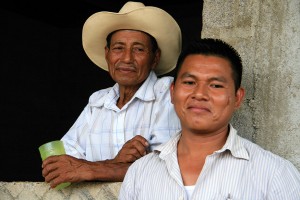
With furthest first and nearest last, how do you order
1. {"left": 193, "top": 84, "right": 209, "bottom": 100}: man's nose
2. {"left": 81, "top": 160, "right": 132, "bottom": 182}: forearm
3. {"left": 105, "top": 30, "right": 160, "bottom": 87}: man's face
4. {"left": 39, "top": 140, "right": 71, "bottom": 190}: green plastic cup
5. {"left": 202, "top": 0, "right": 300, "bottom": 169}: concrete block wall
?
{"left": 105, "top": 30, "right": 160, "bottom": 87}: man's face → {"left": 39, "top": 140, "right": 71, "bottom": 190}: green plastic cup → {"left": 81, "top": 160, "right": 132, "bottom": 182}: forearm → {"left": 202, "top": 0, "right": 300, "bottom": 169}: concrete block wall → {"left": 193, "top": 84, "right": 209, "bottom": 100}: man's nose

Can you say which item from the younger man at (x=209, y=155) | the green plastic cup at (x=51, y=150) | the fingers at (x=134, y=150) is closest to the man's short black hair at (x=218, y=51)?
the younger man at (x=209, y=155)

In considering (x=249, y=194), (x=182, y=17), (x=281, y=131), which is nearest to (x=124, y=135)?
(x=281, y=131)

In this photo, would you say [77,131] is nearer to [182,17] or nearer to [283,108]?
[283,108]

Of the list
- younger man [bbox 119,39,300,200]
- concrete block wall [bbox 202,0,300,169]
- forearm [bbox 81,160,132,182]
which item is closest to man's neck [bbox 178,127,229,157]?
younger man [bbox 119,39,300,200]

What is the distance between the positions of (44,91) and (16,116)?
54cm

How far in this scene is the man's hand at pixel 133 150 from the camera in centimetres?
288

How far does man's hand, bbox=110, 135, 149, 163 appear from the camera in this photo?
288 cm

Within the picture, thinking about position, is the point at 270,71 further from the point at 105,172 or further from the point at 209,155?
the point at 105,172

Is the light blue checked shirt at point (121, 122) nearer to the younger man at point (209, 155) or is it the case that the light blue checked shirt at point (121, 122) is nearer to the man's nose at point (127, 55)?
the man's nose at point (127, 55)

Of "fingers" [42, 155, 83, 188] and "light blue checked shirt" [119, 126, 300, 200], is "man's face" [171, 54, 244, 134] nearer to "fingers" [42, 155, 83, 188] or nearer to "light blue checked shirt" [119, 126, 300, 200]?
"light blue checked shirt" [119, 126, 300, 200]

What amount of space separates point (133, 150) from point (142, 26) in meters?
0.74

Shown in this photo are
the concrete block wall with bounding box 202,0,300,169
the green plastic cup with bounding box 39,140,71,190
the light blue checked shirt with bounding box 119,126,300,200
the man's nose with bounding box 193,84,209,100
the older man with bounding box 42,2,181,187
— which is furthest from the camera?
the older man with bounding box 42,2,181,187

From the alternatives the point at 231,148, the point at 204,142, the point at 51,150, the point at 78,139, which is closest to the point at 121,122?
the point at 78,139

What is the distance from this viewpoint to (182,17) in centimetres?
712
